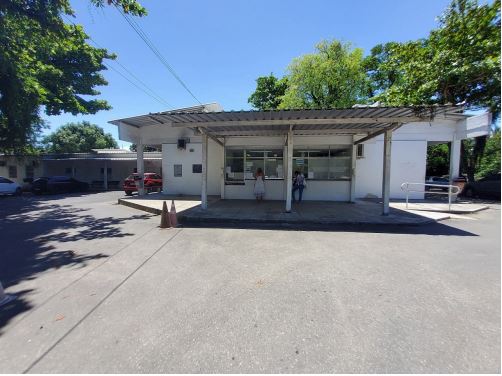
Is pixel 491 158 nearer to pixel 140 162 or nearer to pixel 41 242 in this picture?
pixel 140 162

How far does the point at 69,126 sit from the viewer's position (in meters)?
39.1

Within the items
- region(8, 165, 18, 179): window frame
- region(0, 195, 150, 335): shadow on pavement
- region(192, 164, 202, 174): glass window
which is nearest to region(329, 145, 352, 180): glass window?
region(192, 164, 202, 174): glass window

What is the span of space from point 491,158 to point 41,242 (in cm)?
3905

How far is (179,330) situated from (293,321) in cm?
125

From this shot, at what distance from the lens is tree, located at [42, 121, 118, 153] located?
1462 inches

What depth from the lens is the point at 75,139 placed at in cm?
3803

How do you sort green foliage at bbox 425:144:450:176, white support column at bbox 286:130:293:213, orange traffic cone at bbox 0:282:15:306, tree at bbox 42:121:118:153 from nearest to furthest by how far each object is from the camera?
orange traffic cone at bbox 0:282:15:306, white support column at bbox 286:130:293:213, green foliage at bbox 425:144:450:176, tree at bbox 42:121:118:153

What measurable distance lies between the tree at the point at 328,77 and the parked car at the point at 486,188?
35.5 ft

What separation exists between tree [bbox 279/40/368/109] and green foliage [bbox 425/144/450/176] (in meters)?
12.4

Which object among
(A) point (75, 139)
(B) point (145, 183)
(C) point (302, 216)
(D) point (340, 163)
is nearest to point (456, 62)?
(D) point (340, 163)

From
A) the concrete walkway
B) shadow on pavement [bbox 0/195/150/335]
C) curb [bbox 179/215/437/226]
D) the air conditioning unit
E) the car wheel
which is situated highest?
the air conditioning unit

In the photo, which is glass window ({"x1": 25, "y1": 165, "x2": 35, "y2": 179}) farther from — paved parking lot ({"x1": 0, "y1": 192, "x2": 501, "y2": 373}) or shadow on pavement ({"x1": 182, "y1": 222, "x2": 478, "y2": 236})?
shadow on pavement ({"x1": 182, "y1": 222, "x2": 478, "y2": 236})

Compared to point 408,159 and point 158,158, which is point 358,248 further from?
point 158,158

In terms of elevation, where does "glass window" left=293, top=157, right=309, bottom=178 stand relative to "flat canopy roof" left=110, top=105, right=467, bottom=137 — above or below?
below
